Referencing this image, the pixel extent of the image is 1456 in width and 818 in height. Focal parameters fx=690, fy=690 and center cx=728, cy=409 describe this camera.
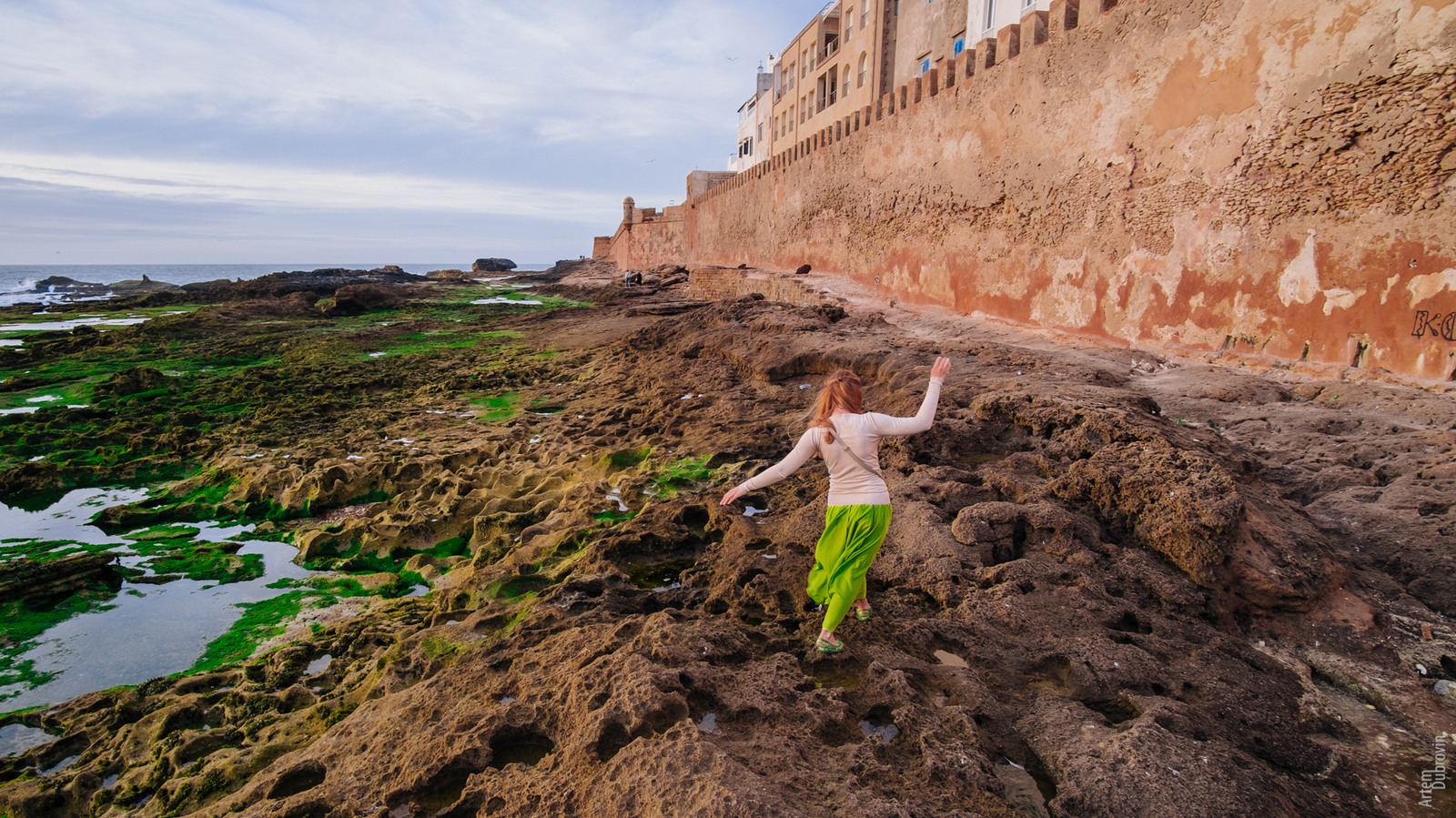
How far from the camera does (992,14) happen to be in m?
17.1

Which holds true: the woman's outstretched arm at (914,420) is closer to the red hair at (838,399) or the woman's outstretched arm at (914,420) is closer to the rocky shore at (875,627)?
the red hair at (838,399)

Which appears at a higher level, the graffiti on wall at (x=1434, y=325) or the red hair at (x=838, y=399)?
the graffiti on wall at (x=1434, y=325)

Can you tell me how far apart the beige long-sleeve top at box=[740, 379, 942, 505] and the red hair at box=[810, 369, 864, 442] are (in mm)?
37

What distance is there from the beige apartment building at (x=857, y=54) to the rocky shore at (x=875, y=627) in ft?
38.9

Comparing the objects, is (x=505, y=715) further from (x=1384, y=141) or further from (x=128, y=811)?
(x=1384, y=141)

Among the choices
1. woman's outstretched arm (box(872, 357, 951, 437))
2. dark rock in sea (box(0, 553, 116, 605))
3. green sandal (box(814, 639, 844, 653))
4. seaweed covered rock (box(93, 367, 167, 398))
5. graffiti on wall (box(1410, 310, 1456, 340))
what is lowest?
dark rock in sea (box(0, 553, 116, 605))

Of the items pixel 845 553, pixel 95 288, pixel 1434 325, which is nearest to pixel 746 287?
pixel 1434 325

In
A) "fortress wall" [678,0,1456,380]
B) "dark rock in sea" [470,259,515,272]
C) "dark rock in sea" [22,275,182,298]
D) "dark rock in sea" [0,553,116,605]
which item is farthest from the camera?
"dark rock in sea" [470,259,515,272]

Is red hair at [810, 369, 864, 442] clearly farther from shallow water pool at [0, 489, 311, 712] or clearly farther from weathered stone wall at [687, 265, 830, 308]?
weathered stone wall at [687, 265, 830, 308]

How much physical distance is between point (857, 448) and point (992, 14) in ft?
60.0

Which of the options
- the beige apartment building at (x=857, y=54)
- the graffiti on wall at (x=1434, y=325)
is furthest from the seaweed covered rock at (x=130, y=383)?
the graffiti on wall at (x=1434, y=325)

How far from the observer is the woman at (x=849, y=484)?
296 centimetres

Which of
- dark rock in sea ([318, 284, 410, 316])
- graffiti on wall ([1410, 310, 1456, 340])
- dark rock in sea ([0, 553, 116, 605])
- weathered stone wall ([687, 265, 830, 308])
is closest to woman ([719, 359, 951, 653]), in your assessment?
dark rock in sea ([0, 553, 116, 605])

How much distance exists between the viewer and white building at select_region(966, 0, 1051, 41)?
15.8 metres
